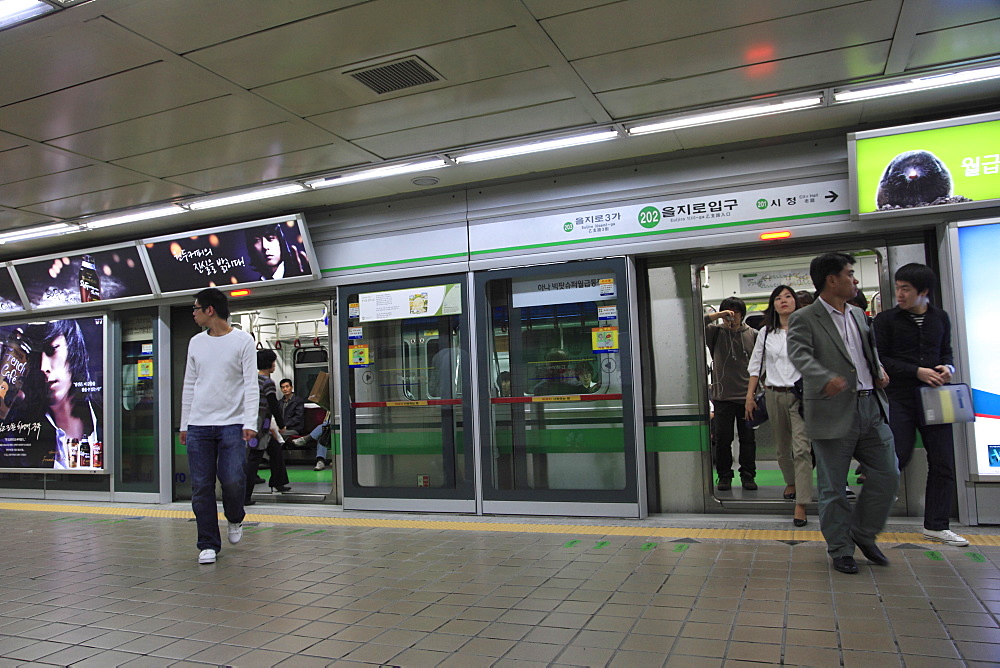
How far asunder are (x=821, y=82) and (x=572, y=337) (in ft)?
9.38

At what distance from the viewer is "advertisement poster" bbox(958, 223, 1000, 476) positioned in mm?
5352

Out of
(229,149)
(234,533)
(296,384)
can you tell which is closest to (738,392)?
(234,533)

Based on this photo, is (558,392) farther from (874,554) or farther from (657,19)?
(657,19)

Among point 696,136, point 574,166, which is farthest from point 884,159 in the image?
point 574,166

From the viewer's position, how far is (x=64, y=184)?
6730 millimetres

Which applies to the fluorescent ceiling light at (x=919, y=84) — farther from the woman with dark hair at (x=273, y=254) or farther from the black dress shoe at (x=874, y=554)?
the woman with dark hair at (x=273, y=254)

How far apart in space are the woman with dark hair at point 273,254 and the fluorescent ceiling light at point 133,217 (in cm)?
83

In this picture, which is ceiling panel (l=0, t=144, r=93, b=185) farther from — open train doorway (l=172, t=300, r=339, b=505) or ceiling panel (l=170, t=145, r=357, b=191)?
open train doorway (l=172, t=300, r=339, b=505)

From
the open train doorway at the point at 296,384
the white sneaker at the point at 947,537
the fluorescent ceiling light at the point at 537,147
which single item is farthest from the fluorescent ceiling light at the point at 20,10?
the white sneaker at the point at 947,537

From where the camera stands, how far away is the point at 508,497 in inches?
266

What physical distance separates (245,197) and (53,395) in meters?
4.20

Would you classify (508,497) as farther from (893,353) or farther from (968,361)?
(968,361)

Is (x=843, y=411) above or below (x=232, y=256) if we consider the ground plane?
below

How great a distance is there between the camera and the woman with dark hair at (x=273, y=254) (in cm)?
760
